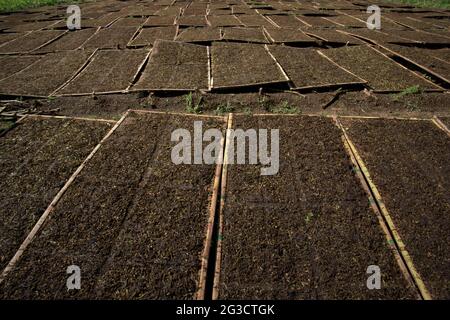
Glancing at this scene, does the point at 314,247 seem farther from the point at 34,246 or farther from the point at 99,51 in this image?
the point at 99,51

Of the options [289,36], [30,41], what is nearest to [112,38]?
[30,41]

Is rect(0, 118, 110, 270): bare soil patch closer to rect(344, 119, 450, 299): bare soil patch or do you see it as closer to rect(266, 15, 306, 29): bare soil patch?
rect(344, 119, 450, 299): bare soil patch

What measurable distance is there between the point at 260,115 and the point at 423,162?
240 cm

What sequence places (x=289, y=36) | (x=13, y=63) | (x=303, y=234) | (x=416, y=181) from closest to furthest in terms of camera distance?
(x=303, y=234) < (x=416, y=181) < (x=13, y=63) < (x=289, y=36)

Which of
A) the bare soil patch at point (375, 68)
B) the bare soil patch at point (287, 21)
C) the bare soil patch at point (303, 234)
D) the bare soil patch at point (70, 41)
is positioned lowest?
the bare soil patch at point (303, 234)

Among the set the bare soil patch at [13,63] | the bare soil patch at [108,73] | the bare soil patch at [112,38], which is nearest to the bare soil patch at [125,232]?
the bare soil patch at [108,73]

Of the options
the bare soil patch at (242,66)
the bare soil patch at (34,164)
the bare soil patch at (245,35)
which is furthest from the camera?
the bare soil patch at (245,35)

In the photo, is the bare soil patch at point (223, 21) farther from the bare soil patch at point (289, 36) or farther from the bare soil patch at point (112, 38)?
the bare soil patch at point (112, 38)

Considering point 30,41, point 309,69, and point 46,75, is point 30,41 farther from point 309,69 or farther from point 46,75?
point 309,69

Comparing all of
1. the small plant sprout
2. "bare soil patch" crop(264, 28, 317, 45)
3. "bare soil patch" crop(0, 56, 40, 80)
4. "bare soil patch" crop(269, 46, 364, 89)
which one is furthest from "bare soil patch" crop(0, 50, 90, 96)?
the small plant sprout

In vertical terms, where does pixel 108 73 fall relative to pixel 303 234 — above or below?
above

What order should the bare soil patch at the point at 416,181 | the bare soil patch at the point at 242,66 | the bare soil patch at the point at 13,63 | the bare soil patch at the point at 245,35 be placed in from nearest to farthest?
the bare soil patch at the point at 416,181
the bare soil patch at the point at 242,66
the bare soil patch at the point at 13,63
the bare soil patch at the point at 245,35

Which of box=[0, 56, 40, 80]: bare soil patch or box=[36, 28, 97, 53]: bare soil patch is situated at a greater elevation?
box=[36, 28, 97, 53]: bare soil patch

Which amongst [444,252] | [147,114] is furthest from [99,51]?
[444,252]
